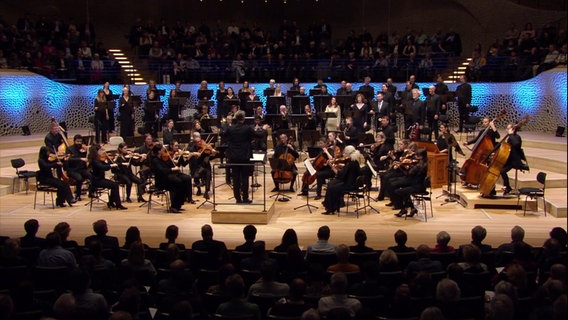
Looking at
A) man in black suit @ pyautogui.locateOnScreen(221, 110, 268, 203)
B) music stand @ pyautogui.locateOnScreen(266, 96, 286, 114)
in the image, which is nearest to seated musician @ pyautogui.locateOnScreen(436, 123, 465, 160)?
man in black suit @ pyautogui.locateOnScreen(221, 110, 268, 203)

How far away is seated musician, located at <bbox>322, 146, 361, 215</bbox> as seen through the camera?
12.3 metres

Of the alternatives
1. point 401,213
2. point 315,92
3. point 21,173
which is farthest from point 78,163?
point 315,92

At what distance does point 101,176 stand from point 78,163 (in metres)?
0.76

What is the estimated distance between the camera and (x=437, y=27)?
25.0m

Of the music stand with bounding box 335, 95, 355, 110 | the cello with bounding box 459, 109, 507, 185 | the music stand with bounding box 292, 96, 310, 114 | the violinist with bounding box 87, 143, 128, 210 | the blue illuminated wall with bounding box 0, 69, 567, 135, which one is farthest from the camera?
the blue illuminated wall with bounding box 0, 69, 567, 135

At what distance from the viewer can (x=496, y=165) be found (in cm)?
1243

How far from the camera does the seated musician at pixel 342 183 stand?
40.5 ft

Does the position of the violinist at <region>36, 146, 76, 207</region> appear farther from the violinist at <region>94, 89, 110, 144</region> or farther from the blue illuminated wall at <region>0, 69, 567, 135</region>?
the blue illuminated wall at <region>0, 69, 567, 135</region>

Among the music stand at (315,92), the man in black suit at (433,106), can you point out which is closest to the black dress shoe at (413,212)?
the man in black suit at (433,106)

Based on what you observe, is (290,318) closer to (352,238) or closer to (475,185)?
(352,238)

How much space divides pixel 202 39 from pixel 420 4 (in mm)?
8111

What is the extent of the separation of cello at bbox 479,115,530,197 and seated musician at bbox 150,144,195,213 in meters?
5.49

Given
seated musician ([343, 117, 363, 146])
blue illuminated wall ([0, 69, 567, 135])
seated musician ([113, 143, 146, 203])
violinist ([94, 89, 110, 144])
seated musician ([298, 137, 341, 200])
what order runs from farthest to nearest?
blue illuminated wall ([0, 69, 567, 135]) < violinist ([94, 89, 110, 144]) < seated musician ([343, 117, 363, 146]) < seated musician ([113, 143, 146, 203]) < seated musician ([298, 137, 341, 200])

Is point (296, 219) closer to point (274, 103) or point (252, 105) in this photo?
point (252, 105)
